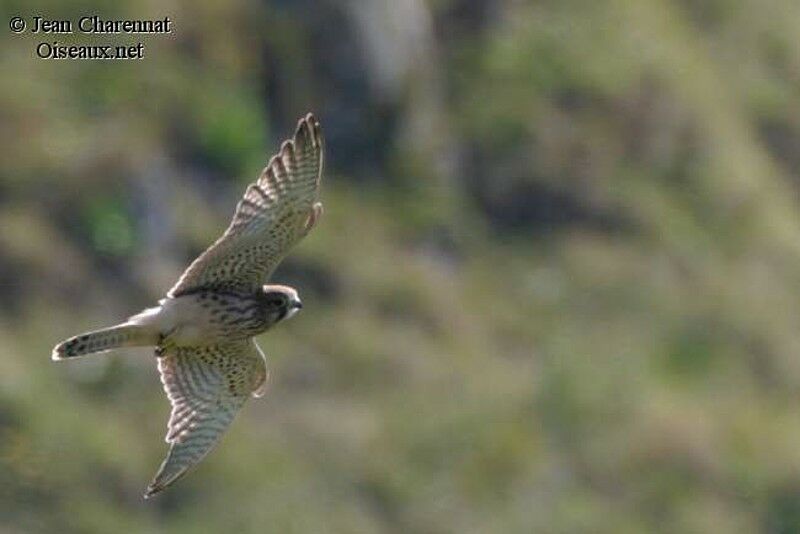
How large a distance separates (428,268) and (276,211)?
11.3 meters

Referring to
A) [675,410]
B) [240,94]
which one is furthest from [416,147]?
[675,410]

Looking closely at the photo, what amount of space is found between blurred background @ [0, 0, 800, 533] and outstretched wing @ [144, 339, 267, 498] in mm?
4752

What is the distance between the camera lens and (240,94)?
76.3ft

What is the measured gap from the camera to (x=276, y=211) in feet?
39.2

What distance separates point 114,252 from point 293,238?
8674mm

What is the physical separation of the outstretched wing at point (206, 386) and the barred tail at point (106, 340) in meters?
0.54

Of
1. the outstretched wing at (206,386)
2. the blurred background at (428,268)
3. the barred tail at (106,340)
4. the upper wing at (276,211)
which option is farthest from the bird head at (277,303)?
the blurred background at (428,268)

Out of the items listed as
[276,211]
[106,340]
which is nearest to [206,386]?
[106,340]

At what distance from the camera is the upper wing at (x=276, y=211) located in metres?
11.9

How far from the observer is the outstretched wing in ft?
41.0

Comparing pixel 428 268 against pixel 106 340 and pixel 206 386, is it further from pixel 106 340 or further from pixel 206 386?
pixel 106 340

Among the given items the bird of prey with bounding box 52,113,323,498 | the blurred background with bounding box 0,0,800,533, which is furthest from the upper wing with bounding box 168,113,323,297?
the blurred background with bounding box 0,0,800,533

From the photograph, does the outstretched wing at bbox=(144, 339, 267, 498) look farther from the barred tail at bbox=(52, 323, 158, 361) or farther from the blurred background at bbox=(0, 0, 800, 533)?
the blurred background at bbox=(0, 0, 800, 533)

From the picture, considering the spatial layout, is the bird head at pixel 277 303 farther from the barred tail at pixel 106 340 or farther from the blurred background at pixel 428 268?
the blurred background at pixel 428 268
